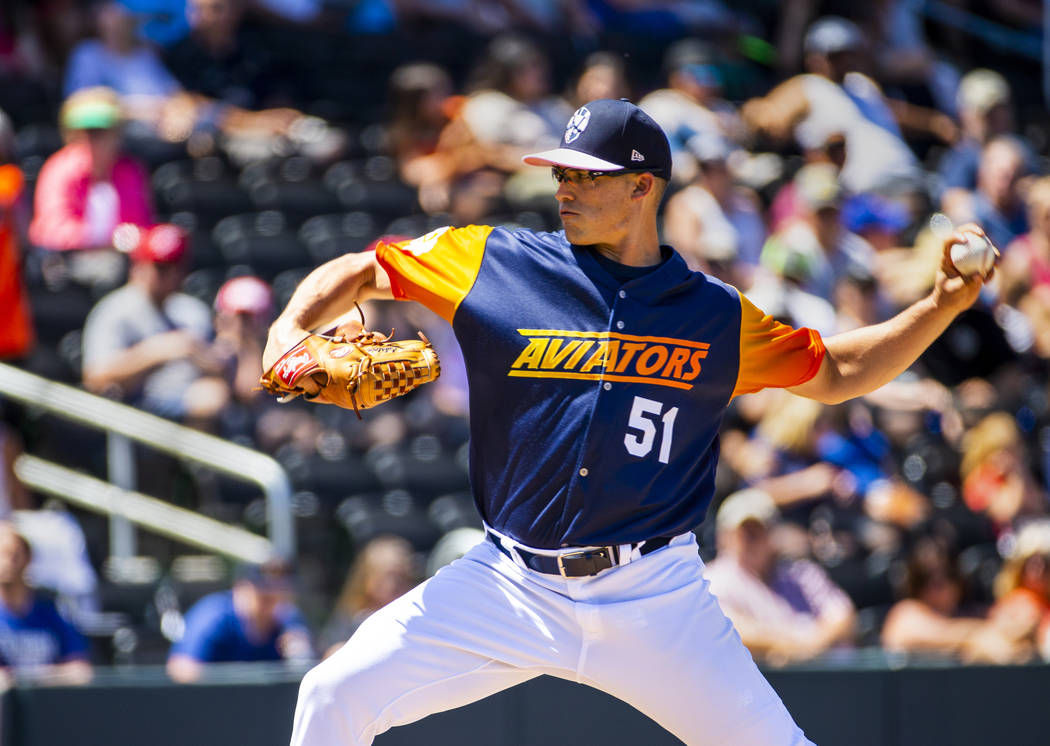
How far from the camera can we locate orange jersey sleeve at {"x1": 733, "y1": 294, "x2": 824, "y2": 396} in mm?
3691

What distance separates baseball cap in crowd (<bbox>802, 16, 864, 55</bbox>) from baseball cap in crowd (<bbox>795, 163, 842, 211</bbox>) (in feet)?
2.98

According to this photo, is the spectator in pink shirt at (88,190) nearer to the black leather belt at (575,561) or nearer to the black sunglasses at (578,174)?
the black sunglasses at (578,174)

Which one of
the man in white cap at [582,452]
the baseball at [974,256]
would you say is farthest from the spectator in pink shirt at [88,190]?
the baseball at [974,256]

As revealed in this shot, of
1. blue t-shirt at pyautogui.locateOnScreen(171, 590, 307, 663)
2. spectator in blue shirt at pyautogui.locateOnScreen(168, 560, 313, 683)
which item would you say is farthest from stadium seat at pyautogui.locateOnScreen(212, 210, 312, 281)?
blue t-shirt at pyautogui.locateOnScreen(171, 590, 307, 663)

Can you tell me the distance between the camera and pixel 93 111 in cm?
788

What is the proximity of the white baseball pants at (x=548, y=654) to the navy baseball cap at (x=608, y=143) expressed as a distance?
0.95m

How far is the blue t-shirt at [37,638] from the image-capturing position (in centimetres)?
570

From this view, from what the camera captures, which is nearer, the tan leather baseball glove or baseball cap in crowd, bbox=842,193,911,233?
the tan leather baseball glove

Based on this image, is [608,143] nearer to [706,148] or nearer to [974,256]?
[974,256]

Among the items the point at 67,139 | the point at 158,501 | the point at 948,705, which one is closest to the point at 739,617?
→ the point at 948,705

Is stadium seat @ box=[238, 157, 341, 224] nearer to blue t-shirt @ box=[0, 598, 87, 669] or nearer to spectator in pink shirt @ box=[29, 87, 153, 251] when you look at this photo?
spectator in pink shirt @ box=[29, 87, 153, 251]

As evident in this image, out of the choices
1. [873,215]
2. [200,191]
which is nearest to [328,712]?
[200,191]

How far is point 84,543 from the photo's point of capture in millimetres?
6727

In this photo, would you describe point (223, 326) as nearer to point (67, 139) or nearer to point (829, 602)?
point (67, 139)
